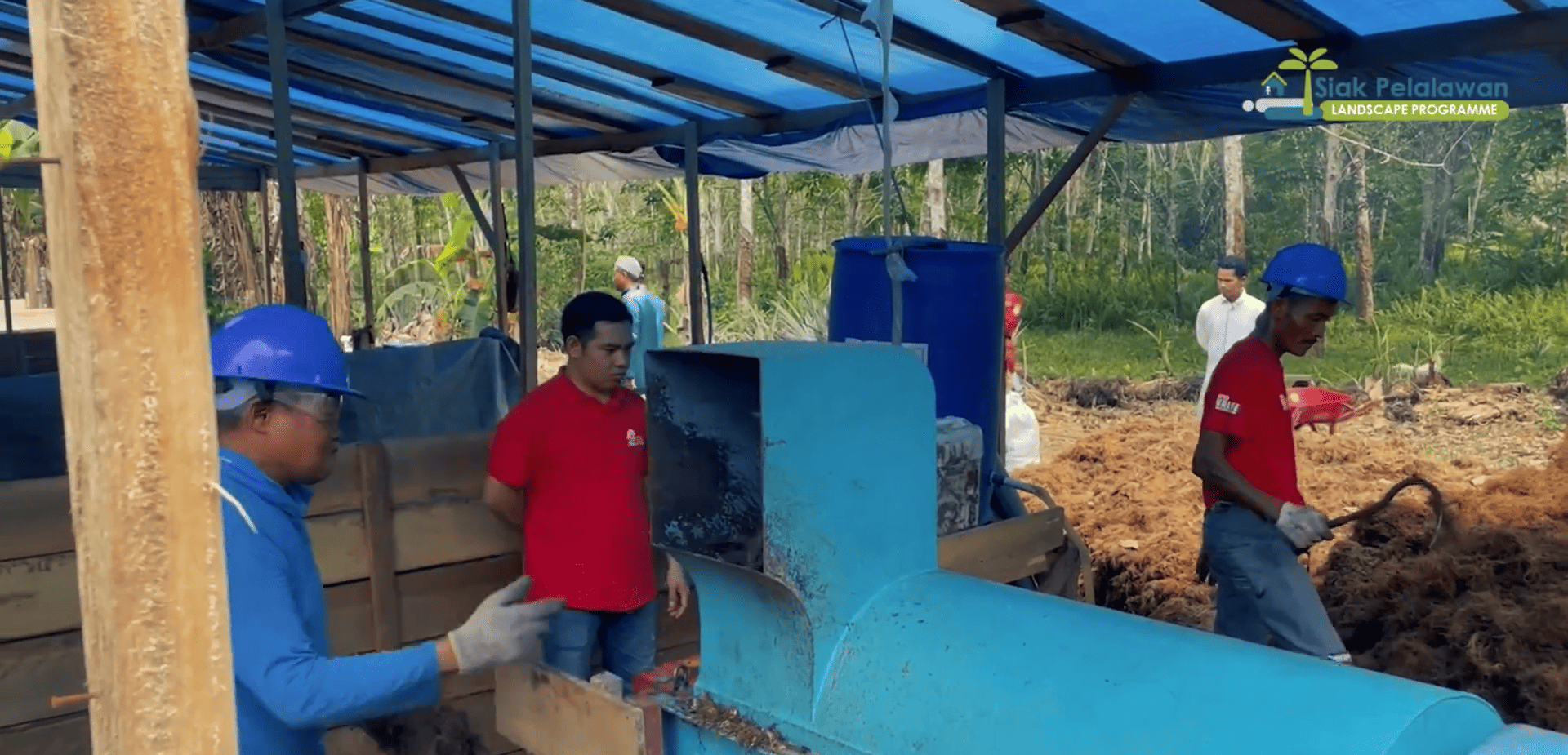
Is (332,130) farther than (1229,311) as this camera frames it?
Yes

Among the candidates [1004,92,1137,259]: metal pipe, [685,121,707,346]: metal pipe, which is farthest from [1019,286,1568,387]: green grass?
[1004,92,1137,259]: metal pipe

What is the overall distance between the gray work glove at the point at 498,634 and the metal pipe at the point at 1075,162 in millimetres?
3751

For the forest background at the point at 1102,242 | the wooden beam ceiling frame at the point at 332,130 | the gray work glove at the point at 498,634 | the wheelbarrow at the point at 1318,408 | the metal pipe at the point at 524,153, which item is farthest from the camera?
the forest background at the point at 1102,242

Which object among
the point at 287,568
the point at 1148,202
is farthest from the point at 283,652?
the point at 1148,202

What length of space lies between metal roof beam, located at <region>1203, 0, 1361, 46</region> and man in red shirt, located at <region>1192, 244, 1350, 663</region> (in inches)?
53.5

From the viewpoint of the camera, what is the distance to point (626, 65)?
242 inches

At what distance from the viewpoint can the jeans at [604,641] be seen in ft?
10.5

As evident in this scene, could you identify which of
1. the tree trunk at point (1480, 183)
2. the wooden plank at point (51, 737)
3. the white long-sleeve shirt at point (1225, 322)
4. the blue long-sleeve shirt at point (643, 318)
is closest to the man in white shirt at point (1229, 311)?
the white long-sleeve shirt at point (1225, 322)

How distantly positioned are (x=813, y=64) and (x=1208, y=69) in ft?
5.93

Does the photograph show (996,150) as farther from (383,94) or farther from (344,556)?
(383,94)

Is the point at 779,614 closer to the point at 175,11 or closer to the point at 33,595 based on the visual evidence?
the point at 175,11

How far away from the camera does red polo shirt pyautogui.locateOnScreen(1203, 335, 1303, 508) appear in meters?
3.43

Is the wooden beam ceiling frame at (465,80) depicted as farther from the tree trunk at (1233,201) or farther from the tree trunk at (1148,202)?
the tree trunk at (1148,202)

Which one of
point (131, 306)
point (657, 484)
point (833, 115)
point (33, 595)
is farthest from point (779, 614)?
point (833, 115)
